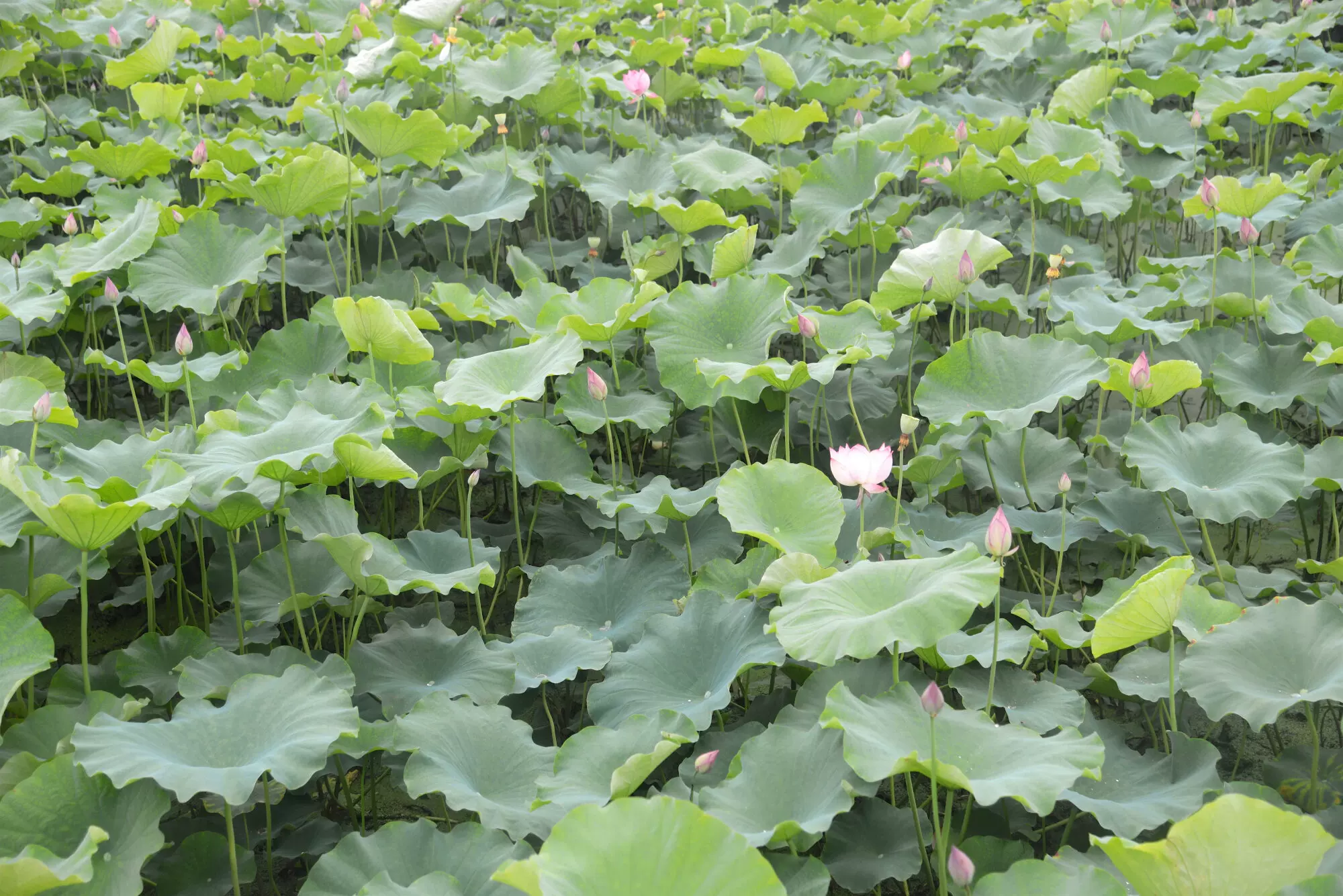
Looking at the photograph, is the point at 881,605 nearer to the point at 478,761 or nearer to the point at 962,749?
the point at 962,749

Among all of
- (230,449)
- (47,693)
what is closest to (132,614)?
(47,693)

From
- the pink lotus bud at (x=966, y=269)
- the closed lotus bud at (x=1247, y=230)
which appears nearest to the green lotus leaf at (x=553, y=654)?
the pink lotus bud at (x=966, y=269)

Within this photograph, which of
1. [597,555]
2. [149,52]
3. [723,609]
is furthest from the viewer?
[149,52]

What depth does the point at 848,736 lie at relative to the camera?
4.24 ft

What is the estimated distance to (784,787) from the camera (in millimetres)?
1358

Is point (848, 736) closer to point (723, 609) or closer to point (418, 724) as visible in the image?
point (723, 609)

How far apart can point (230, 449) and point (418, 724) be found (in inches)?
22.7

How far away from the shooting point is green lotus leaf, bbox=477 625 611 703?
1656 millimetres

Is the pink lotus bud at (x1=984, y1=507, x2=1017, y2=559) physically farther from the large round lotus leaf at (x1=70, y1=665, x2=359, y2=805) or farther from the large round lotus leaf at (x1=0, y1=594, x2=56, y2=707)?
the large round lotus leaf at (x1=0, y1=594, x2=56, y2=707)

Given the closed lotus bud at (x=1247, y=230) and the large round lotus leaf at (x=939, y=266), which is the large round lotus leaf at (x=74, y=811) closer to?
the large round lotus leaf at (x=939, y=266)

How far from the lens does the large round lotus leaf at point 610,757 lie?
1.34 metres

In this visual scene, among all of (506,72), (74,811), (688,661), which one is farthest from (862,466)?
(506,72)

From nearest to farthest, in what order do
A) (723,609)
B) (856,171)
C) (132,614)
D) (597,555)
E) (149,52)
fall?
(723,609)
(597,555)
(132,614)
(856,171)
(149,52)

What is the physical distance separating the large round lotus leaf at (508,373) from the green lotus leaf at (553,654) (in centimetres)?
41
